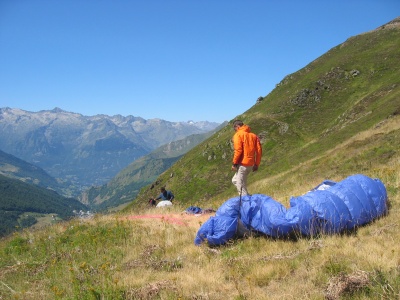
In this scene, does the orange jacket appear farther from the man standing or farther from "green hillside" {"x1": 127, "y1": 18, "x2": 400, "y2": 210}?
"green hillside" {"x1": 127, "y1": 18, "x2": 400, "y2": 210}

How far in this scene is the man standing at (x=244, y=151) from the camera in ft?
31.9

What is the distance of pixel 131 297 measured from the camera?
4.80m

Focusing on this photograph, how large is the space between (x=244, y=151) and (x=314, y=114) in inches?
2227

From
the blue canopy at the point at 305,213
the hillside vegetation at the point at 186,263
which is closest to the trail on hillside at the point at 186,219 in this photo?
the hillside vegetation at the point at 186,263

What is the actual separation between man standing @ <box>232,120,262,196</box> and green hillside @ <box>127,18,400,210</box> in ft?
111

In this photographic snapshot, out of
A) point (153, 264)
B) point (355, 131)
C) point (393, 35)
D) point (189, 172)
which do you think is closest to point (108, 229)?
point (153, 264)

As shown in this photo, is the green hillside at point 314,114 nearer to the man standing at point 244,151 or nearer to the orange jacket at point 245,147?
the man standing at point 244,151

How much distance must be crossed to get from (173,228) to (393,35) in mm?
84046

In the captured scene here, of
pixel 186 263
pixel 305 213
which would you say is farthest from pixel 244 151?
pixel 186 263

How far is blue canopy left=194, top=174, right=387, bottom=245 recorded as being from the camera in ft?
21.8

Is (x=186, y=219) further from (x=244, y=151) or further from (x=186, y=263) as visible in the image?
(x=186, y=263)

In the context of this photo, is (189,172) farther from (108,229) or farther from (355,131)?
(108,229)

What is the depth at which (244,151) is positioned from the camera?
988cm

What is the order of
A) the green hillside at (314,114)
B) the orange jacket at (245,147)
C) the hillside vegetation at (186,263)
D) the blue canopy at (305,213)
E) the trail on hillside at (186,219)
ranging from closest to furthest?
the hillside vegetation at (186,263), the blue canopy at (305,213), the orange jacket at (245,147), the trail on hillside at (186,219), the green hillside at (314,114)
